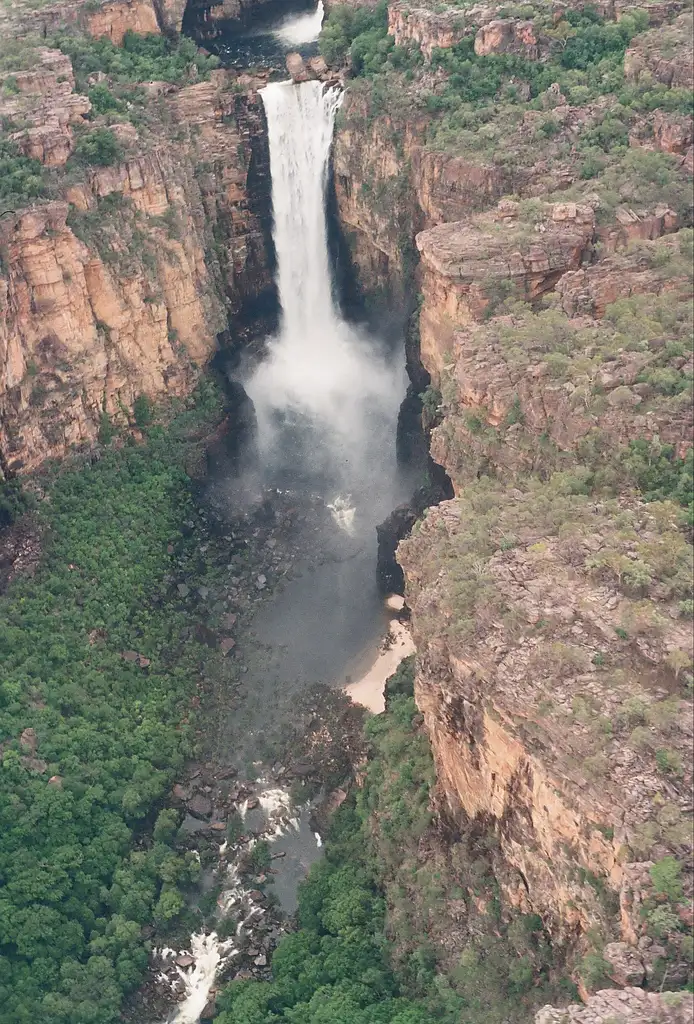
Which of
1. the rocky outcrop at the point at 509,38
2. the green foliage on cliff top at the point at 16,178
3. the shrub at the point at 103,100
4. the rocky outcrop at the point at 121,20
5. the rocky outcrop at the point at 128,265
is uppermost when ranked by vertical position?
the rocky outcrop at the point at 121,20

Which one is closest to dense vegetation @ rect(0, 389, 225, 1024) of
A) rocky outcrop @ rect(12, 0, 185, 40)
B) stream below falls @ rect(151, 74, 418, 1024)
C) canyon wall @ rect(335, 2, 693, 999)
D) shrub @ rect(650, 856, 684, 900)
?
stream below falls @ rect(151, 74, 418, 1024)

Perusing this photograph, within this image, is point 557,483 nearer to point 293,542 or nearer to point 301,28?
point 293,542

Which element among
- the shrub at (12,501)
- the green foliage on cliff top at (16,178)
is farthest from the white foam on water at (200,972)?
the green foliage on cliff top at (16,178)

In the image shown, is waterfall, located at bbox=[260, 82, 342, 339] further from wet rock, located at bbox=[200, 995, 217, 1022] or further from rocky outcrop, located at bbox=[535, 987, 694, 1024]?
rocky outcrop, located at bbox=[535, 987, 694, 1024]

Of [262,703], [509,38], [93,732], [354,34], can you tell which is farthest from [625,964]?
[354,34]

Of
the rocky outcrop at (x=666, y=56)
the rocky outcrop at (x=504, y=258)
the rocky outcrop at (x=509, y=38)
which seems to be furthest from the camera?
the rocky outcrop at (x=509, y=38)

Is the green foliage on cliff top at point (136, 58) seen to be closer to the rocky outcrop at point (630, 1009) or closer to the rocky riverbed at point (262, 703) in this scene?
the rocky riverbed at point (262, 703)
